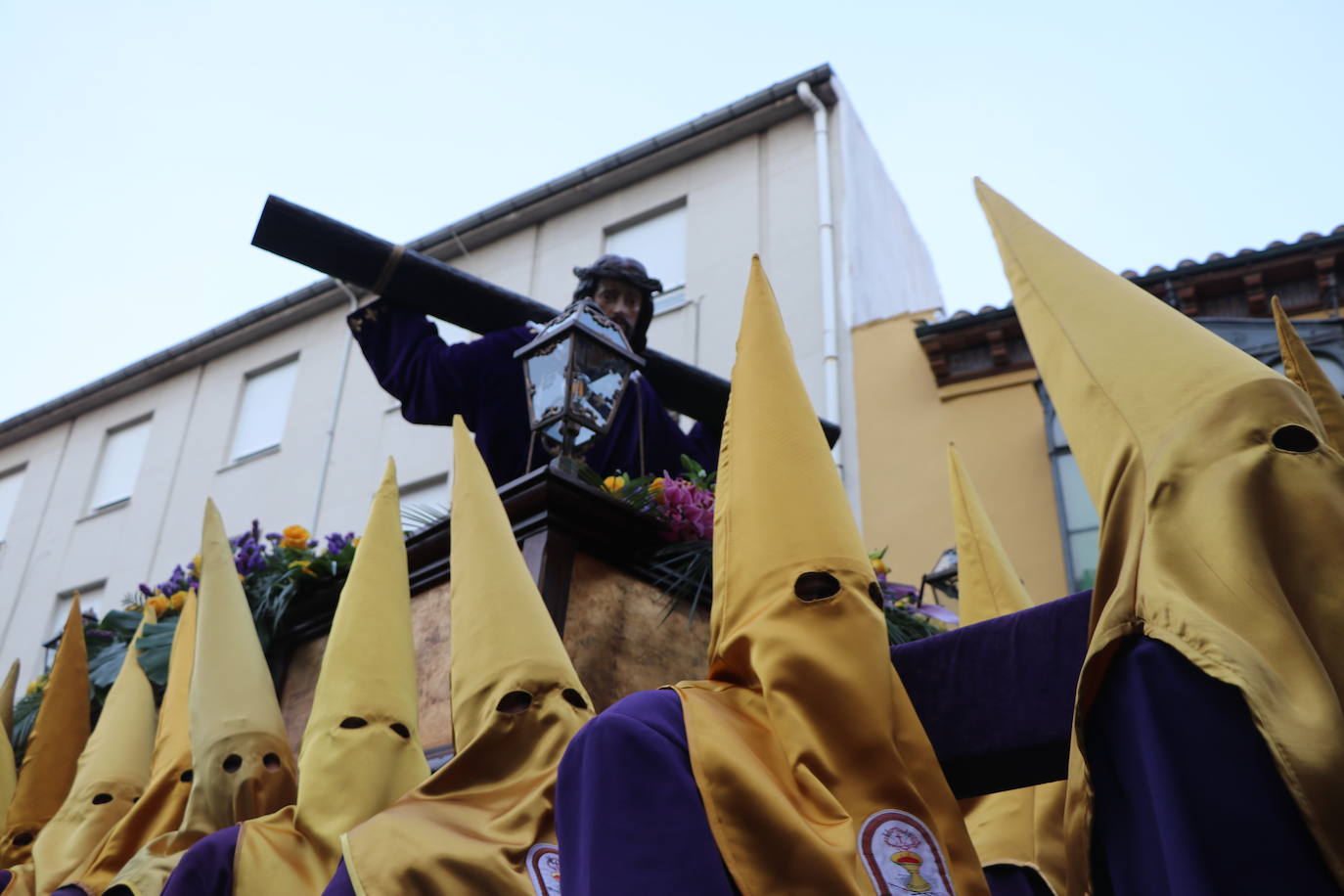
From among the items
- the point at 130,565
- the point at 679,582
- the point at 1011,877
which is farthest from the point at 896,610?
the point at 130,565

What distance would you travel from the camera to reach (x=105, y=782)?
4.05 metres

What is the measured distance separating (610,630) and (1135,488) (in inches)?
72.1

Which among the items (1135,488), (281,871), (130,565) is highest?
(130,565)

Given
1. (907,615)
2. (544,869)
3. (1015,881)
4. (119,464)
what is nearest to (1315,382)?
(1015,881)

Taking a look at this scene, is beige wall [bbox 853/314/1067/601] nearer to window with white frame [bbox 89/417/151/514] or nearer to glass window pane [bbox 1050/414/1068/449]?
glass window pane [bbox 1050/414/1068/449]

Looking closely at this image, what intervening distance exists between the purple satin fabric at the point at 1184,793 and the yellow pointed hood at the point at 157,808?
2.49 meters

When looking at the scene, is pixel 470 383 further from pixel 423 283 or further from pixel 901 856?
pixel 901 856

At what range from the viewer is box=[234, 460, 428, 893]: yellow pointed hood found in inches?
114

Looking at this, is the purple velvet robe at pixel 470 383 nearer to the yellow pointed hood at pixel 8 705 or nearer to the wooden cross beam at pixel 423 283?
the wooden cross beam at pixel 423 283

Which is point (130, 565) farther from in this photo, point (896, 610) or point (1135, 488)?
point (1135, 488)

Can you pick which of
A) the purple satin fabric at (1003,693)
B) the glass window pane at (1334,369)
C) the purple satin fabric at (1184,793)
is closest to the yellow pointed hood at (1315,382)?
the purple satin fabric at (1003,693)

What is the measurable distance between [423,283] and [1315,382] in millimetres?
2891

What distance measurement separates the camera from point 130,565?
46.6 feet

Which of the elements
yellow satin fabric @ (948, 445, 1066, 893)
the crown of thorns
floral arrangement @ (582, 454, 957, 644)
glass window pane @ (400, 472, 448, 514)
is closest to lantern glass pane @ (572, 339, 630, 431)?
floral arrangement @ (582, 454, 957, 644)
